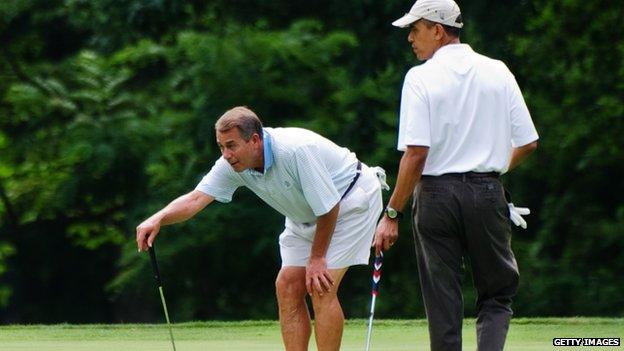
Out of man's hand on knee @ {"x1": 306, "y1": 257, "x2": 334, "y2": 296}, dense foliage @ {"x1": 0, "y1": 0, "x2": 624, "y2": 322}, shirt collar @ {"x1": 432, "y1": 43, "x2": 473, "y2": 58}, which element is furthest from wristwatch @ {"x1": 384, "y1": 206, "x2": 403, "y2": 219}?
dense foliage @ {"x1": 0, "y1": 0, "x2": 624, "y2": 322}

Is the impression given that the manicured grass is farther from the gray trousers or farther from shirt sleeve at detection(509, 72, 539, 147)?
shirt sleeve at detection(509, 72, 539, 147)

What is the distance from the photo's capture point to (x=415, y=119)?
17.1 ft

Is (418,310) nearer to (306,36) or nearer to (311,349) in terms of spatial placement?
(306,36)

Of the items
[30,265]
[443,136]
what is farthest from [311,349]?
[30,265]

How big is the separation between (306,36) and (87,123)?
3.09 meters

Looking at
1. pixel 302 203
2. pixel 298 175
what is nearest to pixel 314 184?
pixel 298 175

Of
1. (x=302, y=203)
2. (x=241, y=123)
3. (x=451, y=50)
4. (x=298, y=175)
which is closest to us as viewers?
(x=451, y=50)

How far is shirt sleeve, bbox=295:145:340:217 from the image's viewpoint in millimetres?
5648

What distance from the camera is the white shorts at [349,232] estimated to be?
5883 millimetres

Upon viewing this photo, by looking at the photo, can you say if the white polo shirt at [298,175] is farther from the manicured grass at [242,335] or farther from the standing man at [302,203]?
the manicured grass at [242,335]

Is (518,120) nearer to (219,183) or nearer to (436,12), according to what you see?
(436,12)

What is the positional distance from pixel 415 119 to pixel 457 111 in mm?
161

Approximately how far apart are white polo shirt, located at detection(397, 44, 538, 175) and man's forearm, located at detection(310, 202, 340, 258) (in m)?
0.53

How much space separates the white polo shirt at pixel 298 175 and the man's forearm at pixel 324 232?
4 cm
